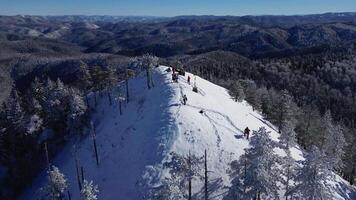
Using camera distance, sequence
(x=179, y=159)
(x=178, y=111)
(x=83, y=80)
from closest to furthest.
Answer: (x=179, y=159)
(x=178, y=111)
(x=83, y=80)

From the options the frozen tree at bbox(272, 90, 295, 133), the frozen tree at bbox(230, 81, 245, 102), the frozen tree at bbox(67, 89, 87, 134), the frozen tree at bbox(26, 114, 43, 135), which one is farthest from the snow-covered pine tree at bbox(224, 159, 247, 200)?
the frozen tree at bbox(26, 114, 43, 135)

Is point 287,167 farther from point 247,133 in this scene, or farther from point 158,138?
point 158,138

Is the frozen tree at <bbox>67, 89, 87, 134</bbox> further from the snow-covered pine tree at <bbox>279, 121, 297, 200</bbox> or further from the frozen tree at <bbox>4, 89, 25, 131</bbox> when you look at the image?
the snow-covered pine tree at <bbox>279, 121, 297, 200</bbox>

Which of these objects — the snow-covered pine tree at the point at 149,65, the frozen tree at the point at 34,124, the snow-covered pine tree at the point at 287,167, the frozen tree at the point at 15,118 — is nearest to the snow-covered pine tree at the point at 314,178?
the snow-covered pine tree at the point at 287,167

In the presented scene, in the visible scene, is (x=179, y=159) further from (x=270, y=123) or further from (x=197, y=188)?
(x=270, y=123)

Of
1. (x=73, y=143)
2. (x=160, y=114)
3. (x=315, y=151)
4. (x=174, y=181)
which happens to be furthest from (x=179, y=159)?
(x=73, y=143)

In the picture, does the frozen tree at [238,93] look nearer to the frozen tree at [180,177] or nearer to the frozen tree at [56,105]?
the frozen tree at [180,177]

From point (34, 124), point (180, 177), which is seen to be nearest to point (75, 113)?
point (34, 124)
